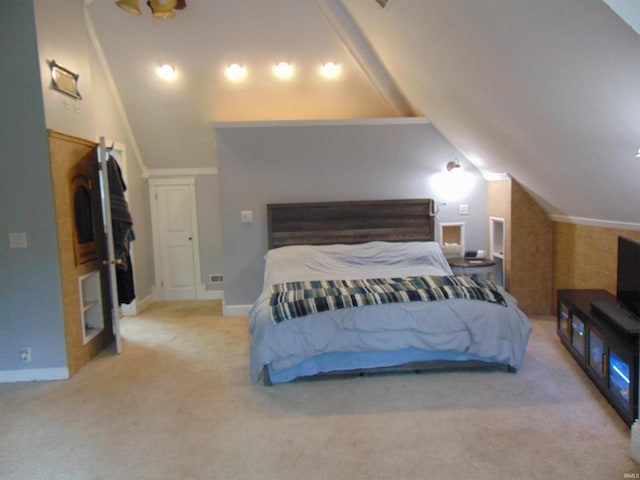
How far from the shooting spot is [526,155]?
11.4 feet

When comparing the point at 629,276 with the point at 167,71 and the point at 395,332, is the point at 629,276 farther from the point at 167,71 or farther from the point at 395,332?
the point at 167,71

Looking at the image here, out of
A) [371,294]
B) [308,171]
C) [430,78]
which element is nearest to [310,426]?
[371,294]

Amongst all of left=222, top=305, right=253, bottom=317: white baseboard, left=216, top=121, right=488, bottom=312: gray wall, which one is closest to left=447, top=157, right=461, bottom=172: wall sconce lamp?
left=216, top=121, right=488, bottom=312: gray wall

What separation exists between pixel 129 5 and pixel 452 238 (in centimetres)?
408

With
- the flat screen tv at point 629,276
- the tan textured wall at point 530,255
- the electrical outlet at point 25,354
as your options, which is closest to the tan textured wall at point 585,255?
the tan textured wall at point 530,255

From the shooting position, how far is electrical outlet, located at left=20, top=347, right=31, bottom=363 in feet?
10.6

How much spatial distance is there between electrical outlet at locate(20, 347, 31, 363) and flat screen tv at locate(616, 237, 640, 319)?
4.29m

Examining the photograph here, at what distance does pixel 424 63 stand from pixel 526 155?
1133 millimetres

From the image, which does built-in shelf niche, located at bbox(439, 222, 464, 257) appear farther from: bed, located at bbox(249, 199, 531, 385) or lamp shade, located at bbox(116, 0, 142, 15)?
lamp shade, located at bbox(116, 0, 142, 15)

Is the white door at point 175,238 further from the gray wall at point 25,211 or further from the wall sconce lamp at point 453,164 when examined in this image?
the wall sconce lamp at point 453,164

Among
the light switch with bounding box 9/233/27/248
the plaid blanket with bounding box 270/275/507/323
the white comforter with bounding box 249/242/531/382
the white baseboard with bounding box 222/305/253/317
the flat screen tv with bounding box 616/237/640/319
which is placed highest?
the light switch with bounding box 9/233/27/248

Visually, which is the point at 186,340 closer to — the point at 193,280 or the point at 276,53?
the point at 193,280

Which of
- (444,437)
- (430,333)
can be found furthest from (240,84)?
(444,437)

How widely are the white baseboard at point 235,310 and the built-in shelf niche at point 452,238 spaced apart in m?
2.42
